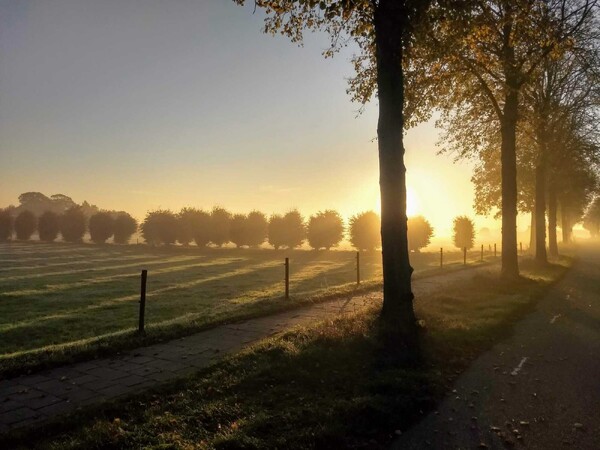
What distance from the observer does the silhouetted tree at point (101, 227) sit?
7856cm

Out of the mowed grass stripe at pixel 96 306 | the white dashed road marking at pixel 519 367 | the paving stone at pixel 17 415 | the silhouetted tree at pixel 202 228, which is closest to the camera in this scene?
the paving stone at pixel 17 415

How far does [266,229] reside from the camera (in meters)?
65.1

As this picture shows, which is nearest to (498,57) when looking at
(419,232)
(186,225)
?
(419,232)

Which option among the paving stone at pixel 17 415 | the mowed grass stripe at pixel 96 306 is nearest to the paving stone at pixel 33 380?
the paving stone at pixel 17 415

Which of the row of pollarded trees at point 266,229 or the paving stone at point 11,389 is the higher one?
the row of pollarded trees at point 266,229

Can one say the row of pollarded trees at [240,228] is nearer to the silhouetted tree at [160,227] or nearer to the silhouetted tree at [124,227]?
the silhouetted tree at [160,227]

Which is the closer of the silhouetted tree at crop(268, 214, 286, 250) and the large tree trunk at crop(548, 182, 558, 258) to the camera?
the large tree trunk at crop(548, 182, 558, 258)

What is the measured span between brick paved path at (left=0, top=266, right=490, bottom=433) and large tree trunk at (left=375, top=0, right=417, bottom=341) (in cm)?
317

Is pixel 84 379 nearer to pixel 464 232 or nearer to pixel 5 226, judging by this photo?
pixel 464 232

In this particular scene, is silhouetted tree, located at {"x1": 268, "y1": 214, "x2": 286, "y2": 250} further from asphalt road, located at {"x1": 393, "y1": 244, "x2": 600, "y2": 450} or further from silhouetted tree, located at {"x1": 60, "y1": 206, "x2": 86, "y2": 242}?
asphalt road, located at {"x1": 393, "y1": 244, "x2": 600, "y2": 450}

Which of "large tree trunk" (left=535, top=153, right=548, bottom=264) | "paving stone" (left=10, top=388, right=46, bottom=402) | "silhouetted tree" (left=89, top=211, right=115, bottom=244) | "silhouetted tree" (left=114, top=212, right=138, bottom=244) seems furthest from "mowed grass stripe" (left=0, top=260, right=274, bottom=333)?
"silhouetted tree" (left=89, top=211, right=115, bottom=244)

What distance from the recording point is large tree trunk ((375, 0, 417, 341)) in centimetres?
962

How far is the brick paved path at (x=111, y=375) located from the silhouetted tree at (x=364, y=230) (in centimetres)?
4630

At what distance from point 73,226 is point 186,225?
90.5 ft
